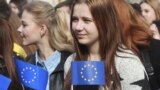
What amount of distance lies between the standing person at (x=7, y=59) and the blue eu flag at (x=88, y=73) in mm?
354

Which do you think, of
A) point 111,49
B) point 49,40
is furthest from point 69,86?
point 49,40

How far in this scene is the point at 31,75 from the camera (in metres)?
3.52

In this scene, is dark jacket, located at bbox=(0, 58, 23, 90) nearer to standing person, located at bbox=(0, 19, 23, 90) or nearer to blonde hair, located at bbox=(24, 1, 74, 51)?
standing person, located at bbox=(0, 19, 23, 90)

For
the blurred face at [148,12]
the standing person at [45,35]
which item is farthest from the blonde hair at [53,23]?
the blurred face at [148,12]

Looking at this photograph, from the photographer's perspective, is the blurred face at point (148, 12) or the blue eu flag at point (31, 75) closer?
the blue eu flag at point (31, 75)

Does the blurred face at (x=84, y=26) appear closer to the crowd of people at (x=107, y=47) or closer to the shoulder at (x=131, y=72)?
the crowd of people at (x=107, y=47)

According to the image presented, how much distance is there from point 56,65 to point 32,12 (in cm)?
57

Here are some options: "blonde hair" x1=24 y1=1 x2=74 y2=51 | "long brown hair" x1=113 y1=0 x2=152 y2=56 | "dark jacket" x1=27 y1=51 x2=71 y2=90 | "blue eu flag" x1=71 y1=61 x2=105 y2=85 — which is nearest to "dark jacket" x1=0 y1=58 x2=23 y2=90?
"blue eu flag" x1=71 y1=61 x2=105 y2=85

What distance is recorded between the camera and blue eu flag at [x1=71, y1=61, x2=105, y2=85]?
3.24 metres

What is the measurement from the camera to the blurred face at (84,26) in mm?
3346

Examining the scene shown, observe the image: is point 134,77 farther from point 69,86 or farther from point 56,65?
point 56,65

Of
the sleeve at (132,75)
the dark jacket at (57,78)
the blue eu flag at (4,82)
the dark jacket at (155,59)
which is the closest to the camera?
the blue eu flag at (4,82)

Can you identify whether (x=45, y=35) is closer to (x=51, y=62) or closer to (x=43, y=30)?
(x=43, y=30)

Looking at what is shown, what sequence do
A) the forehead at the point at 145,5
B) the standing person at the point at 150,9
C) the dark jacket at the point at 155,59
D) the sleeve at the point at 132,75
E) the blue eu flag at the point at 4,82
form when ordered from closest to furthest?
the blue eu flag at the point at 4,82 → the sleeve at the point at 132,75 → the dark jacket at the point at 155,59 → the standing person at the point at 150,9 → the forehead at the point at 145,5
